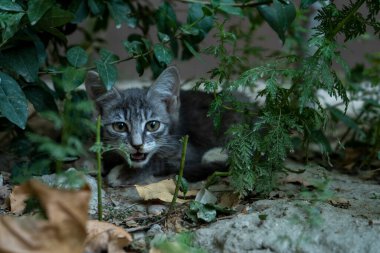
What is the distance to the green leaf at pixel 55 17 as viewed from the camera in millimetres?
2640

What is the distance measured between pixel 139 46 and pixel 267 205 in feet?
3.97

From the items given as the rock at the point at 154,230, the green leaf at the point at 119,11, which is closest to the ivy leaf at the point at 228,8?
the green leaf at the point at 119,11

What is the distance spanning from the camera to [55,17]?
2660 mm

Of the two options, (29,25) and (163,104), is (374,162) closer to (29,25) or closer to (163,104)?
(163,104)

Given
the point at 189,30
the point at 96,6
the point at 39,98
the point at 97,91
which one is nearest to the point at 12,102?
the point at 39,98

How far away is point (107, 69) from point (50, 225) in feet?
4.40

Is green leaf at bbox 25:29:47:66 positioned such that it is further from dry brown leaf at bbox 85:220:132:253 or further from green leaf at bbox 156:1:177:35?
dry brown leaf at bbox 85:220:132:253

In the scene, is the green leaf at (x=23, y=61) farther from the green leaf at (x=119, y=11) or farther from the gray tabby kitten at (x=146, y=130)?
the green leaf at (x=119, y=11)

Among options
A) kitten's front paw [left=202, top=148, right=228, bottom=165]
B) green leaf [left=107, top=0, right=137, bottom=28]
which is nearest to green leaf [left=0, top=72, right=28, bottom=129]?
green leaf [left=107, top=0, right=137, bottom=28]

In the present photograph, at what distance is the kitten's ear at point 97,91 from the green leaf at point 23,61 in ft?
1.88

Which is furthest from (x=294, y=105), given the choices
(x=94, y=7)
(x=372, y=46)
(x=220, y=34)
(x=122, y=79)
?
(x=372, y=46)

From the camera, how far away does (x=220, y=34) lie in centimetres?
261

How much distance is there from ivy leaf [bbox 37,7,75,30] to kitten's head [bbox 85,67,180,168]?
2.06ft

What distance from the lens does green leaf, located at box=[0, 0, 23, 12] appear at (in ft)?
8.32
